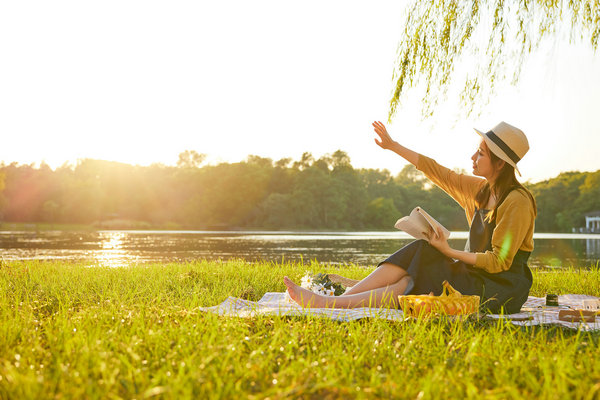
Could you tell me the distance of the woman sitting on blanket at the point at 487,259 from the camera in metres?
3.15

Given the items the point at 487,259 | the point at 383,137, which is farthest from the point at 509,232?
the point at 383,137

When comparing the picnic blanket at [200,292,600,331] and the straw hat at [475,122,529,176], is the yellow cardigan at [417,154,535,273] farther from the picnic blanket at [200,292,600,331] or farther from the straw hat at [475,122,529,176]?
the picnic blanket at [200,292,600,331]

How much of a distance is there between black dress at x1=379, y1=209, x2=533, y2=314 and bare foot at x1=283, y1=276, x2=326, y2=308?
1.70ft

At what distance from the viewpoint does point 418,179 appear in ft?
209

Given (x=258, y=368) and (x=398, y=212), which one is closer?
(x=258, y=368)

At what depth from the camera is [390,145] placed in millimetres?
3832

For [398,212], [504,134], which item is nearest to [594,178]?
[398,212]

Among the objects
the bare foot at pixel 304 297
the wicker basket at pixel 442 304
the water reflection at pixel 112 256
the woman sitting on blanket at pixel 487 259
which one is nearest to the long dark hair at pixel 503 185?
the woman sitting on blanket at pixel 487 259

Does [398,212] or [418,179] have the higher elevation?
[418,179]

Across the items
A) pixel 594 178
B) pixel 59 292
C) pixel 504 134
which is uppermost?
pixel 594 178

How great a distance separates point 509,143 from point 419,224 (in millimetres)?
778

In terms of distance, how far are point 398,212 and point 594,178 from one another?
18.1 m

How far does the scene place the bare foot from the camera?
3.25 meters

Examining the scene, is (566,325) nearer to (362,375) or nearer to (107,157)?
(362,375)
